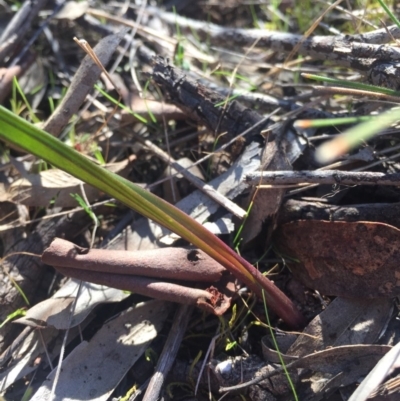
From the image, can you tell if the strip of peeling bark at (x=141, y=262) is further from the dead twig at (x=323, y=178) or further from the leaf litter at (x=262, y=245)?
the dead twig at (x=323, y=178)

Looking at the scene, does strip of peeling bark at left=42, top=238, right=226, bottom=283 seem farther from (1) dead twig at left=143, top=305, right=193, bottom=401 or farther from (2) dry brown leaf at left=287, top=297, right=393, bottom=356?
(2) dry brown leaf at left=287, top=297, right=393, bottom=356

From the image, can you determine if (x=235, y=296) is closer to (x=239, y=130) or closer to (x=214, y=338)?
(x=214, y=338)

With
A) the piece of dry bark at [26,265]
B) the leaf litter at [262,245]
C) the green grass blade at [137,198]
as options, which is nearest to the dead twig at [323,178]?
the leaf litter at [262,245]

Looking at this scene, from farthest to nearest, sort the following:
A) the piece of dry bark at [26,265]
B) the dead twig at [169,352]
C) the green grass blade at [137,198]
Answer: the piece of dry bark at [26,265] < the dead twig at [169,352] < the green grass blade at [137,198]

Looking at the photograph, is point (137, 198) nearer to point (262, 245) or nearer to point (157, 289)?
point (157, 289)

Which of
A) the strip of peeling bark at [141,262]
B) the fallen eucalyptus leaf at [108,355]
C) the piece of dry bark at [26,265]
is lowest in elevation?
the fallen eucalyptus leaf at [108,355]

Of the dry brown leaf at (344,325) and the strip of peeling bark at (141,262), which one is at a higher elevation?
the strip of peeling bark at (141,262)

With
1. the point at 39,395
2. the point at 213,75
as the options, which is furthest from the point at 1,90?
the point at 39,395
